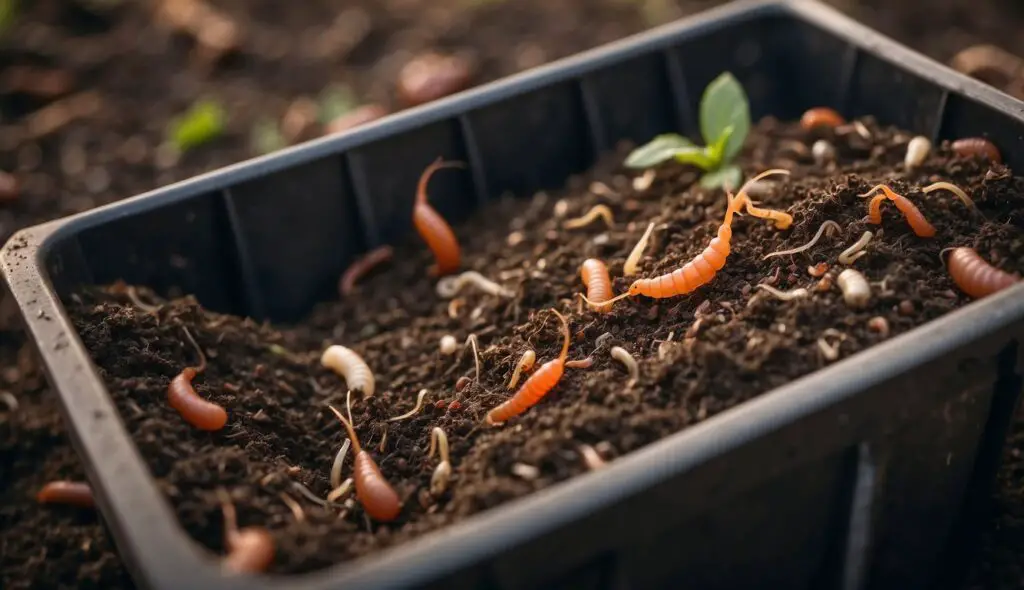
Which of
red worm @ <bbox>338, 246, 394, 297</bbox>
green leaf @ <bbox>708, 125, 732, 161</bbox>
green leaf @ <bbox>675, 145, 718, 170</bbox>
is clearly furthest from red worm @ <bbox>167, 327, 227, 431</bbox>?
green leaf @ <bbox>708, 125, 732, 161</bbox>

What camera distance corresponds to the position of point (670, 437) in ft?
6.33

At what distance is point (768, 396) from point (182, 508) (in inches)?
50.9

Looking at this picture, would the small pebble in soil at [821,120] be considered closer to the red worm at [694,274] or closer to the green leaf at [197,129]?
the red worm at [694,274]

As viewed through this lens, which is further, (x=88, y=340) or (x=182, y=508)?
(x=88, y=340)

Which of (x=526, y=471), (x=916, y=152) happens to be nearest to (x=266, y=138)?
(x=916, y=152)

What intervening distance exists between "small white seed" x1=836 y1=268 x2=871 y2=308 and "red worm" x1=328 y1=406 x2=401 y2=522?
48.1 inches

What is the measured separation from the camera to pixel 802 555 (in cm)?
235

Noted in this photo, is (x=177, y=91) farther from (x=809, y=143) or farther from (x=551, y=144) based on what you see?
(x=809, y=143)

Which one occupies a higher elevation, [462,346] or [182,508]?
[182,508]

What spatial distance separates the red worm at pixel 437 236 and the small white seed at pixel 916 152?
59.7 inches

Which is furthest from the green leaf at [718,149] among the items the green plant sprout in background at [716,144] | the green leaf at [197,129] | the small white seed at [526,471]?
the green leaf at [197,129]

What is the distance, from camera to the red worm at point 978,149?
291 cm

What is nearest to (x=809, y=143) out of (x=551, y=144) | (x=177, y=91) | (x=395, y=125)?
(x=551, y=144)

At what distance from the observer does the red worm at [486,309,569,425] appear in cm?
247
